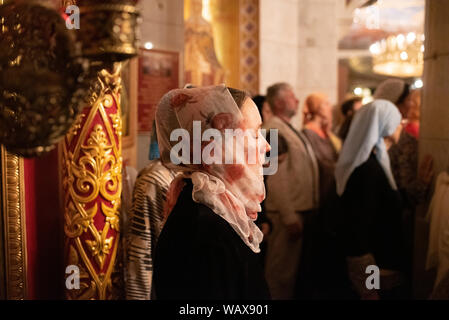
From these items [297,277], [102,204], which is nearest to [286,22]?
[297,277]

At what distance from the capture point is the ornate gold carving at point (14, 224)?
169cm

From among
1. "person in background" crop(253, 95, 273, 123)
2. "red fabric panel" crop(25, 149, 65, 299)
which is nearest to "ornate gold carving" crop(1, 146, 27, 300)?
"red fabric panel" crop(25, 149, 65, 299)

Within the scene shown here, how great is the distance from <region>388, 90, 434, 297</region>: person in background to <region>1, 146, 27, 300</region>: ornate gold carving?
2.14 metres

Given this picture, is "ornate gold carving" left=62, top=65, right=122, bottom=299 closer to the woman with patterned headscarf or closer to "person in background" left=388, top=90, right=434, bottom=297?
the woman with patterned headscarf

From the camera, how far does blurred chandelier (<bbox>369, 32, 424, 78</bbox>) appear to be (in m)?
7.41

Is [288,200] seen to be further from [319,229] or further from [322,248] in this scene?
[322,248]

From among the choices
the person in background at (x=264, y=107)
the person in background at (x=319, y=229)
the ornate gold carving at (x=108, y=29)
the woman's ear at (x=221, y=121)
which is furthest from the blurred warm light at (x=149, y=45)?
→ the ornate gold carving at (x=108, y=29)

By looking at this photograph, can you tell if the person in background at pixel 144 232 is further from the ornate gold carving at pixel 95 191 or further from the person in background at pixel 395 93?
the person in background at pixel 395 93

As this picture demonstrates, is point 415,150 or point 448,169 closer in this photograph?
point 448,169

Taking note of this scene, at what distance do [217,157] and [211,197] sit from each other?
0.38 ft

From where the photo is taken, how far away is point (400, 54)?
7711 millimetres

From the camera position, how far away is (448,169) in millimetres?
2682
